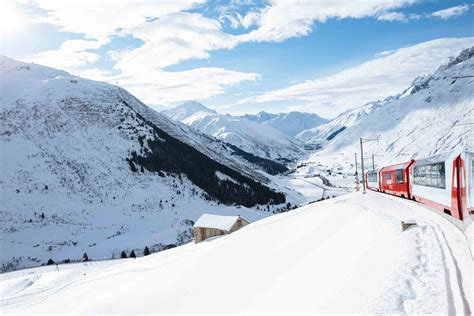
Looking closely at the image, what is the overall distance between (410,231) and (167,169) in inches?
4017

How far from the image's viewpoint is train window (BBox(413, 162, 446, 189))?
26.0 meters

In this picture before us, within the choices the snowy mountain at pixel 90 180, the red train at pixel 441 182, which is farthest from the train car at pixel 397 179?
the snowy mountain at pixel 90 180

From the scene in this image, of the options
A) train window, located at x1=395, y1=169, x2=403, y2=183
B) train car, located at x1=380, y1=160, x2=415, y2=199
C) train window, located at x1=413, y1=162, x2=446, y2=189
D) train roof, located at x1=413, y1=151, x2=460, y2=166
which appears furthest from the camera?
train window, located at x1=395, y1=169, x2=403, y2=183

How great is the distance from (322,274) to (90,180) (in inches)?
3626

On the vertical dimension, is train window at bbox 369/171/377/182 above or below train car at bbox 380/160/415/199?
below

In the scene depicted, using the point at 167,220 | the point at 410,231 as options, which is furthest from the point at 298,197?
the point at 410,231

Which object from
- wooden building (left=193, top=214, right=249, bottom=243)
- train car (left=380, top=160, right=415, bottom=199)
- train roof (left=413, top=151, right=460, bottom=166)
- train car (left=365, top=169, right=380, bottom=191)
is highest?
train roof (left=413, top=151, right=460, bottom=166)

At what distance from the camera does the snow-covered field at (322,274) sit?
1251 cm

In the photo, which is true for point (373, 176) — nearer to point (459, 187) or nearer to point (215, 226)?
point (215, 226)

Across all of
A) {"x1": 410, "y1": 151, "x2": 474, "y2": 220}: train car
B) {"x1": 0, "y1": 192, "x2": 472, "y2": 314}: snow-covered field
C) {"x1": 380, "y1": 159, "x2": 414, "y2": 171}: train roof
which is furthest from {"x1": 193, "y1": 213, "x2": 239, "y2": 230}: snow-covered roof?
{"x1": 410, "y1": 151, "x2": 474, "y2": 220}: train car

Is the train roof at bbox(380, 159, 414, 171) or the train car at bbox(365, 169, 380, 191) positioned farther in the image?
the train car at bbox(365, 169, 380, 191)

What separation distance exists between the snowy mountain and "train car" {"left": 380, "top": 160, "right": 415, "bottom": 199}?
1664 inches

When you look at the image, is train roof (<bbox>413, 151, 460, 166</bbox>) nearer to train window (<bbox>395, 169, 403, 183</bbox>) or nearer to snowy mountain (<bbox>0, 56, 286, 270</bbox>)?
train window (<bbox>395, 169, 403, 183</bbox>)

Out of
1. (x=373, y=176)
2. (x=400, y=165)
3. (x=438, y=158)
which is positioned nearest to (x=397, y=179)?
(x=400, y=165)
